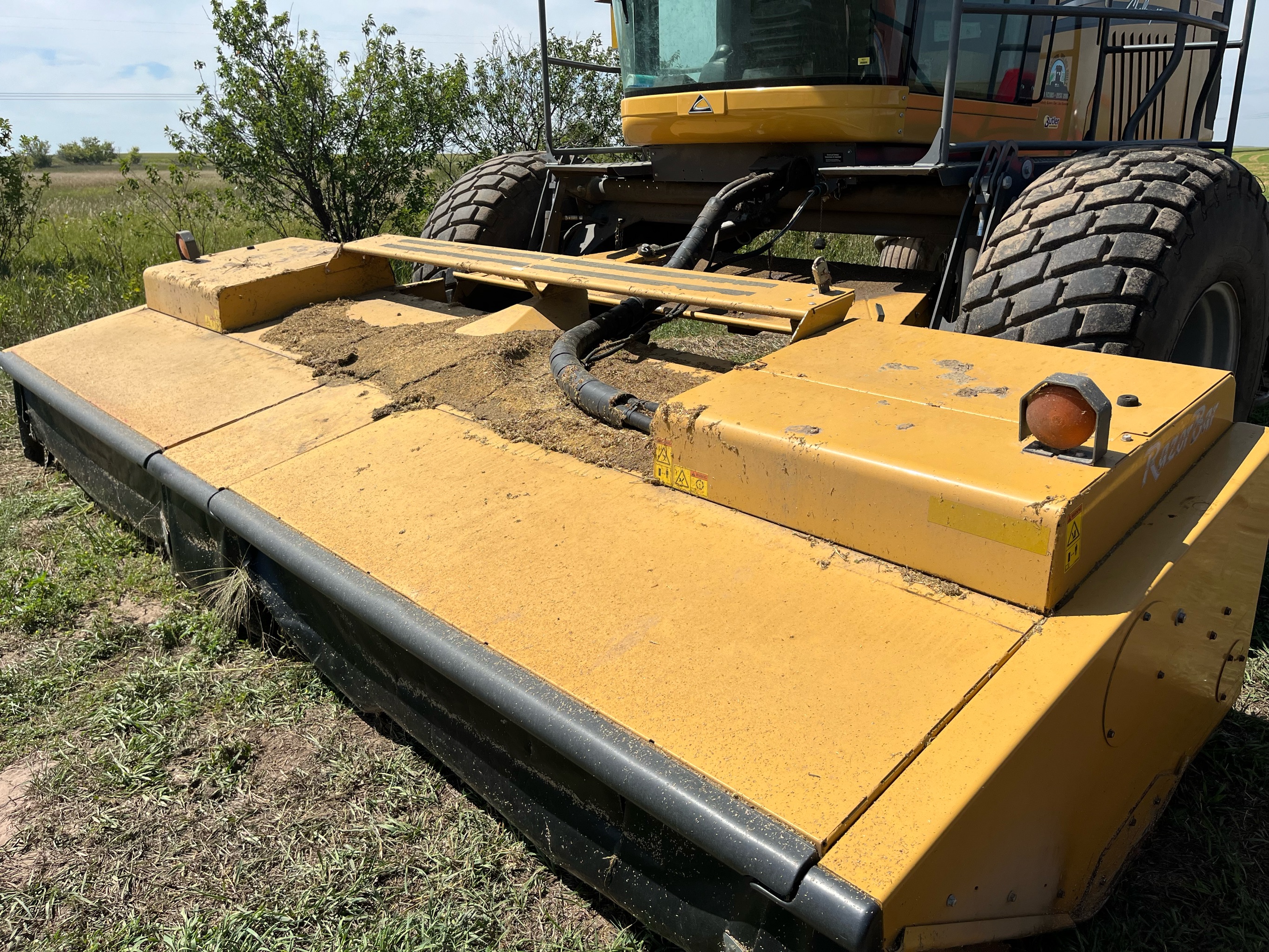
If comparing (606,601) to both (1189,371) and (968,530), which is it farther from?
(1189,371)

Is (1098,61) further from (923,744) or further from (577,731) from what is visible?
(577,731)

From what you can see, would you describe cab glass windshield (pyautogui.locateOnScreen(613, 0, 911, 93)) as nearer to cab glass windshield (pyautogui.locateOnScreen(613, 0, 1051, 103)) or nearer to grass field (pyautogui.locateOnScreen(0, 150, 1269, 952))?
cab glass windshield (pyautogui.locateOnScreen(613, 0, 1051, 103))

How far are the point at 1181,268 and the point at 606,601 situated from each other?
190 cm

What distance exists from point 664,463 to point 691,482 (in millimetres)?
85

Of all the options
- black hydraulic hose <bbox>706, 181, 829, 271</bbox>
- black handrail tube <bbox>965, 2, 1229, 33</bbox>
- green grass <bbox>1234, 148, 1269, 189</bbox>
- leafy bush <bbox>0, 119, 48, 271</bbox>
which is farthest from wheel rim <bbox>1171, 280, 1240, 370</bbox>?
green grass <bbox>1234, 148, 1269, 189</bbox>

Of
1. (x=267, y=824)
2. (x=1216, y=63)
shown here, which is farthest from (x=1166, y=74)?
(x=267, y=824)

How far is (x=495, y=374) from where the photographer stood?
9.20 ft

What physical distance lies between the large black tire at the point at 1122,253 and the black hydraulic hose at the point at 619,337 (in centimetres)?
101

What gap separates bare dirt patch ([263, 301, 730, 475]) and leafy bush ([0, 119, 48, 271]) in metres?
6.94

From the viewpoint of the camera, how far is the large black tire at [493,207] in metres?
4.48

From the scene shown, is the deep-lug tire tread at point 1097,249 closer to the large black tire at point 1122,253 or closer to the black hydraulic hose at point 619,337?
the large black tire at point 1122,253

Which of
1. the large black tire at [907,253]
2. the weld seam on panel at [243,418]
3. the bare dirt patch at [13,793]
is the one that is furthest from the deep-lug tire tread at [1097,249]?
the large black tire at [907,253]

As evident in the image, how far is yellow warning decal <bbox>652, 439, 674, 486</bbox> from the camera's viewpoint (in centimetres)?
203

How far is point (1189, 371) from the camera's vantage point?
1979 millimetres
